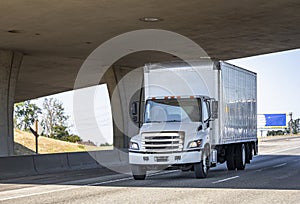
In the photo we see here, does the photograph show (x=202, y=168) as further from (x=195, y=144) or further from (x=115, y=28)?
(x=115, y=28)

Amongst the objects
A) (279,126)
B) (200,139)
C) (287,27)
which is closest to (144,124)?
(200,139)

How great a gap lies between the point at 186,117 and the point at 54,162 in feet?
27.2

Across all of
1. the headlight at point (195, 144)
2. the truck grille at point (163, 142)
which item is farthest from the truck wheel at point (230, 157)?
the truck grille at point (163, 142)

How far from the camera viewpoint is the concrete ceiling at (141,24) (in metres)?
20.1

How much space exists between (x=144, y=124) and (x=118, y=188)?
383 centimetres

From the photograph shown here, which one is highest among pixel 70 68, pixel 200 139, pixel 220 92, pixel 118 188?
pixel 70 68

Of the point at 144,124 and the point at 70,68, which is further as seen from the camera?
the point at 70,68

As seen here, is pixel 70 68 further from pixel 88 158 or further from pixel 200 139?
pixel 200 139

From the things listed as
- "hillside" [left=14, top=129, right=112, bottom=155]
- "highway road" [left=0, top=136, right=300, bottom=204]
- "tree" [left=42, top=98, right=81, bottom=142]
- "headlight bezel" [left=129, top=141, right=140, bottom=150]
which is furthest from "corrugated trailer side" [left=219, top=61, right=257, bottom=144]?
"tree" [left=42, top=98, right=81, bottom=142]

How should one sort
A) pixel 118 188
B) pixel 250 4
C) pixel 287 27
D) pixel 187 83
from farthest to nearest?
1. pixel 287 27
2. pixel 187 83
3. pixel 250 4
4. pixel 118 188

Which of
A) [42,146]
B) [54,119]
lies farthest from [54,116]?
[42,146]

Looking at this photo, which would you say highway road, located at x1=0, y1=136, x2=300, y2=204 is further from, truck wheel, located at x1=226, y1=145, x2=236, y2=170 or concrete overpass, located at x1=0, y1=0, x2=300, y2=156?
concrete overpass, located at x1=0, y1=0, x2=300, y2=156

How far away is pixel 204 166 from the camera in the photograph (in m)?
20.8

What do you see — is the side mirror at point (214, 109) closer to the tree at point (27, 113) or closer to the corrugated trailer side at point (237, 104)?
the corrugated trailer side at point (237, 104)
